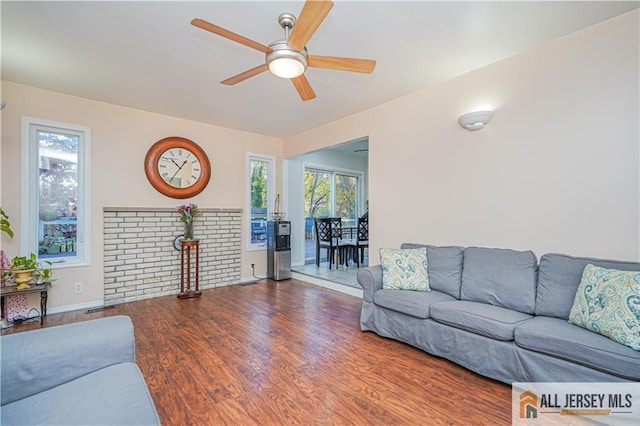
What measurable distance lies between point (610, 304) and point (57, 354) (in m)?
2.95

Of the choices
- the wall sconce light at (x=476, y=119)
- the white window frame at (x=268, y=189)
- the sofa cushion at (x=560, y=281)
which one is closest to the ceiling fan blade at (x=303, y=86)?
the wall sconce light at (x=476, y=119)

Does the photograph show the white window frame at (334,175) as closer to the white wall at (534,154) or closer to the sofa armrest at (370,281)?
the white wall at (534,154)

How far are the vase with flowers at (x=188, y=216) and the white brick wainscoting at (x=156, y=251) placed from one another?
0.24 metres

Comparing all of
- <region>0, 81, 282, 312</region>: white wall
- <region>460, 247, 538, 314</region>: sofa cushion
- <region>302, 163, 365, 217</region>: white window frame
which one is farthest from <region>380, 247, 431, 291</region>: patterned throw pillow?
<region>302, 163, 365, 217</region>: white window frame

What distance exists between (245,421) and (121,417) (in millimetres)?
849

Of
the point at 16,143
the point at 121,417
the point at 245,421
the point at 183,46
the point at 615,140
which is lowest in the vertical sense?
the point at 245,421

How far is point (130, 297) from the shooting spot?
Result: 4.12 m

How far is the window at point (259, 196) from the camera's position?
5422 millimetres

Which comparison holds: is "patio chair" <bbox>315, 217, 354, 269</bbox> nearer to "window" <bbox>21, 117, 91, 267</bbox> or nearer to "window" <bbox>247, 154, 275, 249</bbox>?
"window" <bbox>247, 154, 275, 249</bbox>

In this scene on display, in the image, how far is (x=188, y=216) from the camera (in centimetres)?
435

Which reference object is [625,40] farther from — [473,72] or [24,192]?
[24,192]

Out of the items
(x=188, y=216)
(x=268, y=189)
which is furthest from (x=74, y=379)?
(x=268, y=189)

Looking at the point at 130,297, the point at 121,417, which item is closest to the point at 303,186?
the point at 130,297

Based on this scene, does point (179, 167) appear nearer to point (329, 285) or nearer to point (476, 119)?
point (329, 285)
